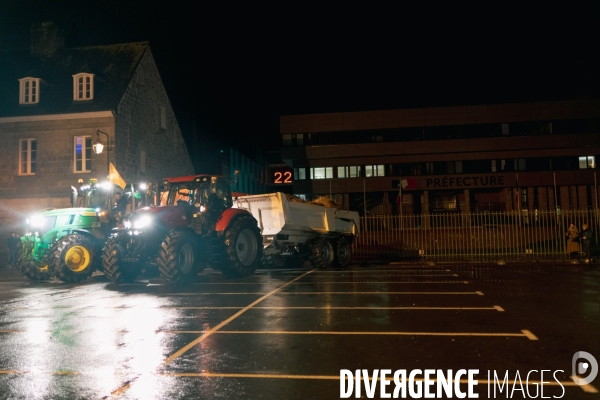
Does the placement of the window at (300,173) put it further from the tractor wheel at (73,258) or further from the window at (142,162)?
the tractor wheel at (73,258)

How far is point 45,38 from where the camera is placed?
3003 centimetres

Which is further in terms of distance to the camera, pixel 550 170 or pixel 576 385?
pixel 550 170

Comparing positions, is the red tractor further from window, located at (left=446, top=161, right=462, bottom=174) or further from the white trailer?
window, located at (left=446, top=161, right=462, bottom=174)

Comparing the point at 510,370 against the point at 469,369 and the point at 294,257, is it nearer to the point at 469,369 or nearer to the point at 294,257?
the point at 469,369

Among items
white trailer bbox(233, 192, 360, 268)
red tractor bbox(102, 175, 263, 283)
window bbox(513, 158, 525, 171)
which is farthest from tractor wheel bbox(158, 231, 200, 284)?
window bbox(513, 158, 525, 171)

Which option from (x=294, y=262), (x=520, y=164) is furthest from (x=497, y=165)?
(x=294, y=262)

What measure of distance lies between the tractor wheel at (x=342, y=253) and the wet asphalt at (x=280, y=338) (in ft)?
24.5

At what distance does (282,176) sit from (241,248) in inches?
2165

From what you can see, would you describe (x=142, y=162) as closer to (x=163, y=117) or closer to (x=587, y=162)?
(x=163, y=117)

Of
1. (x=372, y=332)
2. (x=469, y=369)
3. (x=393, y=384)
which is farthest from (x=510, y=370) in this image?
(x=372, y=332)

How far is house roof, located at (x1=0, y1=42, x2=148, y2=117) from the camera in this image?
26.7 m

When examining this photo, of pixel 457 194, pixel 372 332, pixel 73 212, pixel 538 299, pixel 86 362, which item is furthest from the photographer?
pixel 457 194

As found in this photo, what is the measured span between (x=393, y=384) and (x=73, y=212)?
1400cm

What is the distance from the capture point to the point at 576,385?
5.00m
